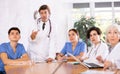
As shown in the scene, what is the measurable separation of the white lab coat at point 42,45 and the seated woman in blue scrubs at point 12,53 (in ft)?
0.65

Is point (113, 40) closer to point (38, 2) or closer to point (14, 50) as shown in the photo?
point (14, 50)

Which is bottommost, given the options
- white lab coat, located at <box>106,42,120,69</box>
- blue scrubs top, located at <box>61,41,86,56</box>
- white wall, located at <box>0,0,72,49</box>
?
blue scrubs top, located at <box>61,41,86,56</box>

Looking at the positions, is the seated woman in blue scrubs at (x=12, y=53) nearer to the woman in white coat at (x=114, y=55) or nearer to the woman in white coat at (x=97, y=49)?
the woman in white coat at (x=97, y=49)

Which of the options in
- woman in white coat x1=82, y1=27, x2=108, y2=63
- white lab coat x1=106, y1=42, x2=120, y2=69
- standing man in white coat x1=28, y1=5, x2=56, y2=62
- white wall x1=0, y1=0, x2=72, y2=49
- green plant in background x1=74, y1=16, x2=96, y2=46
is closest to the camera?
white lab coat x1=106, y1=42, x2=120, y2=69

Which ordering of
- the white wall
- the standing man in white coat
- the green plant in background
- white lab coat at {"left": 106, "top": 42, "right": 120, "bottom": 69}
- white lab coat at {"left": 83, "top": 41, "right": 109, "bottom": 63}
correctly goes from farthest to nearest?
the green plant in background, the white wall, the standing man in white coat, white lab coat at {"left": 83, "top": 41, "right": 109, "bottom": 63}, white lab coat at {"left": 106, "top": 42, "right": 120, "bottom": 69}

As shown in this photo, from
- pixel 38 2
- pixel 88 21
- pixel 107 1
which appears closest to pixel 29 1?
pixel 38 2

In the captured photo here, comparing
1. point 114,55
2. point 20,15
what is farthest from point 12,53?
point 20,15

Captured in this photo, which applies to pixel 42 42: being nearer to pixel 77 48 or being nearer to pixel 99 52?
pixel 77 48

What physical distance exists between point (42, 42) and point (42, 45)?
0.05 metres

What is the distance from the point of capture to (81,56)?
3.72 m

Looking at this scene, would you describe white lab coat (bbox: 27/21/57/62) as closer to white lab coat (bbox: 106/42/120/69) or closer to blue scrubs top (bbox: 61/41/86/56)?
blue scrubs top (bbox: 61/41/86/56)

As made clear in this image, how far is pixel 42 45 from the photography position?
3.45 m

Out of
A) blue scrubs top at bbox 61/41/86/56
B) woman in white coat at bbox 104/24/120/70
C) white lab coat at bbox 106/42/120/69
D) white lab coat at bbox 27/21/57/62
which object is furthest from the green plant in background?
white lab coat at bbox 106/42/120/69

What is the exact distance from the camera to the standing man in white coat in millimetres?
3404
